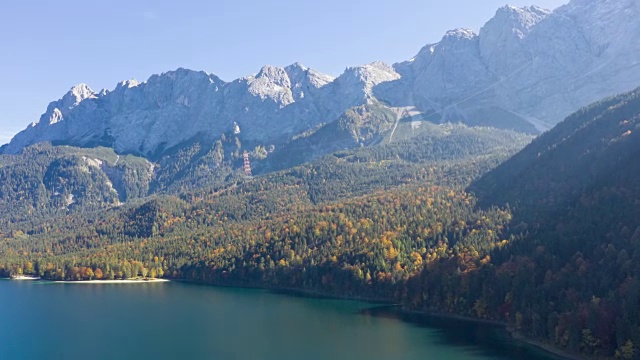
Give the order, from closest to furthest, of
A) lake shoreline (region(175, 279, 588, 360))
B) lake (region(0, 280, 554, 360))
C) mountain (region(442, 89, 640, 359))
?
1. mountain (region(442, 89, 640, 359))
2. lake shoreline (region(175, 279, 588, 360))
3. lake (region(0, 280, 554, 360))

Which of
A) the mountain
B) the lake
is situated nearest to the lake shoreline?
the mountain

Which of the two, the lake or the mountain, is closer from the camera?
the mountain

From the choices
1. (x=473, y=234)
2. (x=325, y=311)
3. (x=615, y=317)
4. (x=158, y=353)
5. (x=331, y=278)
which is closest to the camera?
(x=615, y=317)

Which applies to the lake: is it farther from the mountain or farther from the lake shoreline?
the mountain

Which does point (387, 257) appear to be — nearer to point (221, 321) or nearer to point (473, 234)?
point (473, 234)

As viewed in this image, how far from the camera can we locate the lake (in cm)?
11031

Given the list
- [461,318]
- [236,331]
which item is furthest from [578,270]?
[236,331]

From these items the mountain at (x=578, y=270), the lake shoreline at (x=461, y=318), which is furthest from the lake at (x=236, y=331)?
the mountain at (x=578, y=270)

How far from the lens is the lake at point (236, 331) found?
110 meters

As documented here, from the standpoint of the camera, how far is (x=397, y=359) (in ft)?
342

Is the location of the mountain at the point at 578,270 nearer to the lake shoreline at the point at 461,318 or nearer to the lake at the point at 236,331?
the lake shoreline at the point at 461,318

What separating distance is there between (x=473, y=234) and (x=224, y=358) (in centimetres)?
8994

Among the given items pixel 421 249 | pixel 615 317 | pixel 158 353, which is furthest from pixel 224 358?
pixel 421 249

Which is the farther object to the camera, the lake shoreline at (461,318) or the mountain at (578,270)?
the lake shoreline at (461,318)
